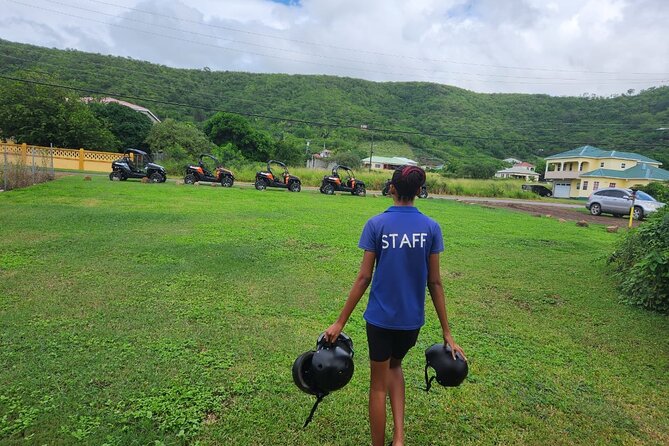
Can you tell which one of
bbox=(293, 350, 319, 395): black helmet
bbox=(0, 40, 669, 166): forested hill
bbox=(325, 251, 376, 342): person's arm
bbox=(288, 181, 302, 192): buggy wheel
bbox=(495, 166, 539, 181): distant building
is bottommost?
bbox=(293, 350, 319, 395): black helmet

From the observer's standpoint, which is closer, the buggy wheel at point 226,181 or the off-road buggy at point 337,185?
the buggy wheel at point 226,181

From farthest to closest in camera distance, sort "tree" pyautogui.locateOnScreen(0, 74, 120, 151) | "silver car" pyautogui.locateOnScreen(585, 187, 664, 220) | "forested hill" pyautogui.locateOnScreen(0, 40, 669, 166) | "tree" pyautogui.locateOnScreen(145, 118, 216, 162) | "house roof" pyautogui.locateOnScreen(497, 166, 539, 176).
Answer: "house roof" pyautogui.locateOnScreen(497, 166, 539, 176), "forested hill" pyautogui.locateOnScreen(0, 40, 669, 166), "tree" pyautogui.locateOnScreen(145, 118, 216, 162), "tree" pyautogui.locateOnScreen(0, 74, 120, 151), "silver car" pyautogui.locateOnScreen(585, 187, 664, 220)

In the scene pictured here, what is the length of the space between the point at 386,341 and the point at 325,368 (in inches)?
14.7

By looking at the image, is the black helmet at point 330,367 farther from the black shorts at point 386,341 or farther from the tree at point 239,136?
the tree at point 239,136

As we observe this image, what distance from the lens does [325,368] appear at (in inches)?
90.1

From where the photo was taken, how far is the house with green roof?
139ft

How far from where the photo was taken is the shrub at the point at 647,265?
17.7 feet

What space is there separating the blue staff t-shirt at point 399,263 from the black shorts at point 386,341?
51 millimetres

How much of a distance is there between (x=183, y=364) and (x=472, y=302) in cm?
374

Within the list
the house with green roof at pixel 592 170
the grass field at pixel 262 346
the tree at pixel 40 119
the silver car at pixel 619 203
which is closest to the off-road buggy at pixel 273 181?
the grass field at pixel 262 346

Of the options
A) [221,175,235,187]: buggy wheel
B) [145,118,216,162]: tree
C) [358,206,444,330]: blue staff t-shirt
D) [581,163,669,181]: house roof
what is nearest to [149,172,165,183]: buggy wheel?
[221,175,235,187]: buggy wheel

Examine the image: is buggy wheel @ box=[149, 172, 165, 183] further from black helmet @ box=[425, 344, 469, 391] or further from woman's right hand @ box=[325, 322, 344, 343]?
black helmet @ box=[425, 344, 469, 391]

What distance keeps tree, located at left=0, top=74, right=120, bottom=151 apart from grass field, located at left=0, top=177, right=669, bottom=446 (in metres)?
26.6

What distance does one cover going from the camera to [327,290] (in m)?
5.68
